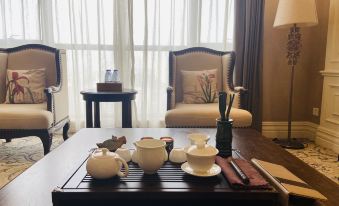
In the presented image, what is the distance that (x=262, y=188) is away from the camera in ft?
2.97

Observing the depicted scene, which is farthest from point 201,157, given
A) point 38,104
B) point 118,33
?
point 118,33

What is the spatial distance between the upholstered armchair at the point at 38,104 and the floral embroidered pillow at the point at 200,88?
3.83ft

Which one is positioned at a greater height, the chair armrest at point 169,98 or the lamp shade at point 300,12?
the lamp shade at point 300,12

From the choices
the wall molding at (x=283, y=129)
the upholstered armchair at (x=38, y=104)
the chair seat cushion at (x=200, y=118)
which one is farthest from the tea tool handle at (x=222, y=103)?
the wall molding at (x=283, y=129)

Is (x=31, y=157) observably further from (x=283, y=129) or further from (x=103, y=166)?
(x=283, y=129)

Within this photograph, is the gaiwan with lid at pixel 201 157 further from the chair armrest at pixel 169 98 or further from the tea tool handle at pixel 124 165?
the chair armrest at pixel 169 98

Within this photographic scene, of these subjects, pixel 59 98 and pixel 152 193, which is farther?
pixel 59 98

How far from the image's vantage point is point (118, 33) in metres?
3.31

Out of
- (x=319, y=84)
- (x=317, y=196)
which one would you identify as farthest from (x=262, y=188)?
(x=319, y=84)

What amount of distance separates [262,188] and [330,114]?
8.20 ft

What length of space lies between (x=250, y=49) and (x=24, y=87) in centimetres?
233

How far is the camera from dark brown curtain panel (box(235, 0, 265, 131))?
10.4 ft

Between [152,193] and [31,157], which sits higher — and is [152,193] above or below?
above

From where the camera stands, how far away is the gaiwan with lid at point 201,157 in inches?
37.6
